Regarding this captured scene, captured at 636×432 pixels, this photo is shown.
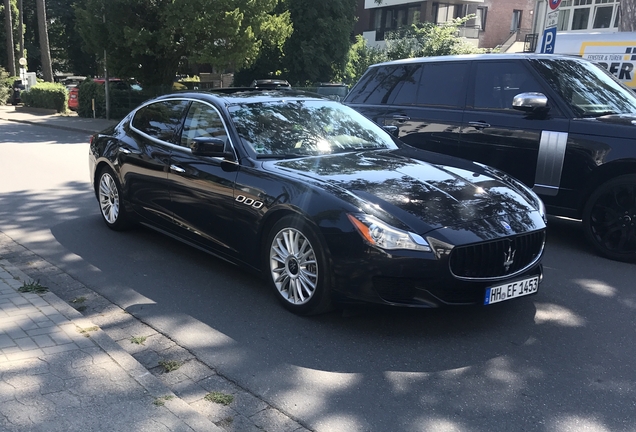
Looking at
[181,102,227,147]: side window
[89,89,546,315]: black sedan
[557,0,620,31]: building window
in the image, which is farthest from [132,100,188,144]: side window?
[557,0,620,31]: building window

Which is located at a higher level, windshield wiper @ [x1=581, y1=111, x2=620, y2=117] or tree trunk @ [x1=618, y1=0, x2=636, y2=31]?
tree trunk @ [x1=618, y1=0, x2=636, y2=31]

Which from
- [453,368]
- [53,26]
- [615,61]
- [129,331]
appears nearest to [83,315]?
[129,331]

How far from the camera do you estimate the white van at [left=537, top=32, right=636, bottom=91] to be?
1245cm

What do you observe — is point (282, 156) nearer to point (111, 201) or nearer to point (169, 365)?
point (169, 365)

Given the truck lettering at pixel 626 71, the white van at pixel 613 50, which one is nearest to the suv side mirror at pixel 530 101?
the white van at pixel 613 50

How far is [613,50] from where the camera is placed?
12758 mm

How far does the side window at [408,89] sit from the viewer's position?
7848mm

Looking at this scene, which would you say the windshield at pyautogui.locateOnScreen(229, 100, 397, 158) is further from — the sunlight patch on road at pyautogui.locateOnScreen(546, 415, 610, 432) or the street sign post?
the street sign post

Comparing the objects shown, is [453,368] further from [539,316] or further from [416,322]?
[539,316]

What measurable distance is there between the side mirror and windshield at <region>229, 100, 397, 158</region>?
8.2 inches

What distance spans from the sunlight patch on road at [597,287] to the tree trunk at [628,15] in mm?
10565

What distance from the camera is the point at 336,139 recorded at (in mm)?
5609

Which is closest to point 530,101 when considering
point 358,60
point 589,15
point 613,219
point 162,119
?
point 613,219

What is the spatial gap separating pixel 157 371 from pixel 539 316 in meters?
2.80
